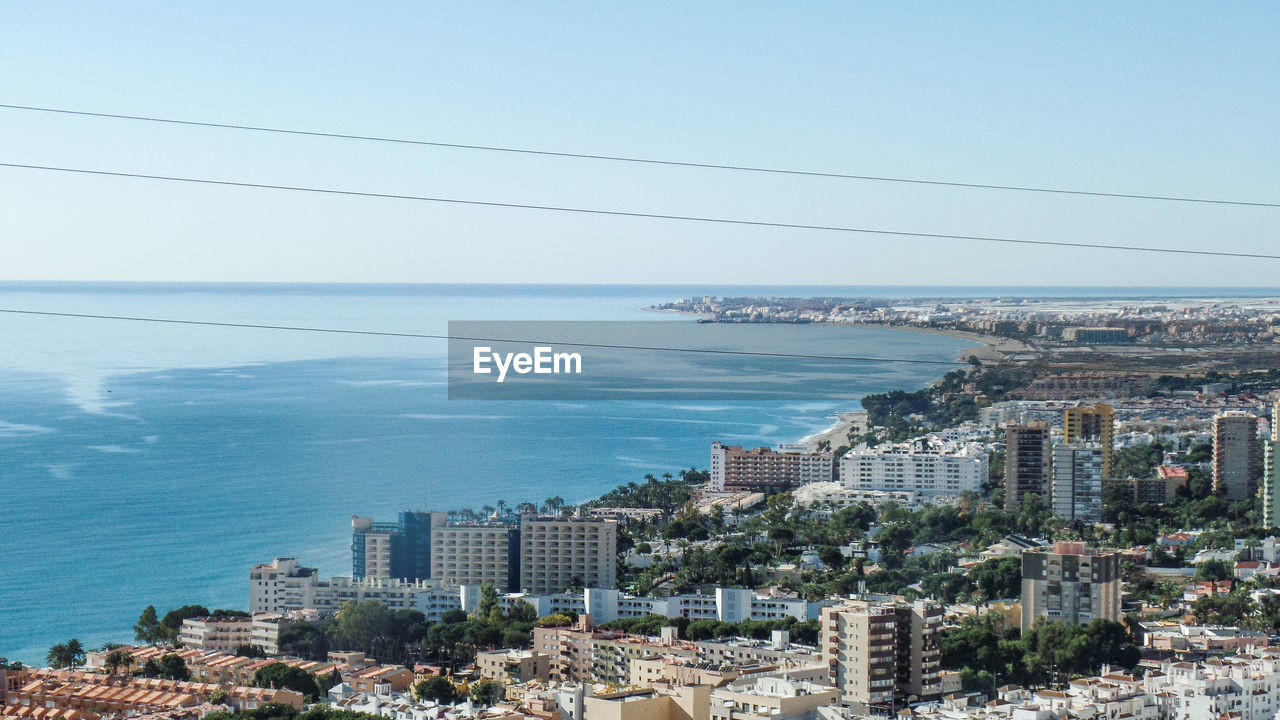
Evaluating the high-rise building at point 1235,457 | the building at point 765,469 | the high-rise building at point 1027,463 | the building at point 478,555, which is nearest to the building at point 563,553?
the building at point 478,555

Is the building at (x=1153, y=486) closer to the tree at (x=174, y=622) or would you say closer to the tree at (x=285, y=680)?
the tree at (x=174, y=622)

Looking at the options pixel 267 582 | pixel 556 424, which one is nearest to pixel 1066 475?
pixel 267 582

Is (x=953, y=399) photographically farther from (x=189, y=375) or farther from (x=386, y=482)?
(x=189, y=375)

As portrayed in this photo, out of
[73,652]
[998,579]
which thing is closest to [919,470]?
[998,579]

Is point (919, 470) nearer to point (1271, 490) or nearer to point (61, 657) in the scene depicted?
point (1271, 490)

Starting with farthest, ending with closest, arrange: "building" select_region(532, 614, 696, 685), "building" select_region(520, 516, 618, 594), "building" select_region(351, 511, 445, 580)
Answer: "building" select_region(351, 511, 445, 580), "building" select_region(520, 516, 618, 594), "building" select_region(532, 614, 696, 685)

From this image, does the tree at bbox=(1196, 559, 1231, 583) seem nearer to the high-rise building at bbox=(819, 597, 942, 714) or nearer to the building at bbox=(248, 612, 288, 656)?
the high-rise building at bbox=(819, 597, 942, 714)

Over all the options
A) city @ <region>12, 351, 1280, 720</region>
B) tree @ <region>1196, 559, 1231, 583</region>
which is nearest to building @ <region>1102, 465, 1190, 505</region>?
city @ <region>12, 351, 1280, 720</region>
